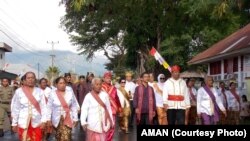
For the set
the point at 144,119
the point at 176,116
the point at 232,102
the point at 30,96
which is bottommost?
the point at 144,119

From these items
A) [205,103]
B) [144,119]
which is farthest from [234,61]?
[205,103]

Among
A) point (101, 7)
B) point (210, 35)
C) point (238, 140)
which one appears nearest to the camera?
point (238, 140)

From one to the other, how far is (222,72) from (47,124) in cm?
2050

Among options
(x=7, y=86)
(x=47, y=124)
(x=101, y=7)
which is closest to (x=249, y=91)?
(x=101, y=7)

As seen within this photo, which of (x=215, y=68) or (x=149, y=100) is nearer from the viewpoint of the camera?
(x=149, y=100)

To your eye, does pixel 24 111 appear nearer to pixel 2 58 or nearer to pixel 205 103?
pixel 205 103

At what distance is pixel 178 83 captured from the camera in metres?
13.4

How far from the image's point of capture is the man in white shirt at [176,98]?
13375 mm

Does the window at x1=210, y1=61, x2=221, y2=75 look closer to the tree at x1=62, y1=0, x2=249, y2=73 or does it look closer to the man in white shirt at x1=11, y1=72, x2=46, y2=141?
the tree at x1=62, y1=0, x2=249, y2=73

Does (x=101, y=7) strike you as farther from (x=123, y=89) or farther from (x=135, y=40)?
(x=135, y=40)

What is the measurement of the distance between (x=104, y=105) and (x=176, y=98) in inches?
157

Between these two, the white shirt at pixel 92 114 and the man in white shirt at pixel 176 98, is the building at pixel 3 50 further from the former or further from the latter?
the white shirt at pixel 92 114

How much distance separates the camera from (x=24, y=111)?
32.1 feet

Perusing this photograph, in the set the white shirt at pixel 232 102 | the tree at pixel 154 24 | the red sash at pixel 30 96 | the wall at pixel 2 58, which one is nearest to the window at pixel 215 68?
the tree at pixel 154 24
